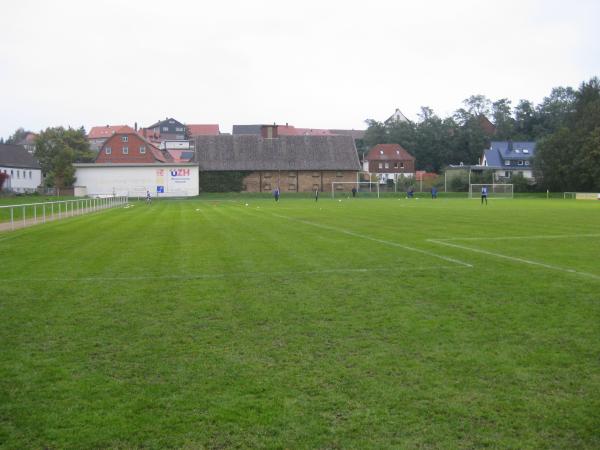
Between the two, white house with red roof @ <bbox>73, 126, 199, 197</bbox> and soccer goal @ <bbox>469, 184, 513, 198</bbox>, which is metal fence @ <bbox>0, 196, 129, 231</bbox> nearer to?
white house with red roof @ <bbox>73, 126, 199, 197</bbox>

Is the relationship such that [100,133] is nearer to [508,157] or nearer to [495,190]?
[508,157]

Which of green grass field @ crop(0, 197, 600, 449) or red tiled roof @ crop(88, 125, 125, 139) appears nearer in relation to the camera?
green grass field @ crop(0, 197, 600, 449)

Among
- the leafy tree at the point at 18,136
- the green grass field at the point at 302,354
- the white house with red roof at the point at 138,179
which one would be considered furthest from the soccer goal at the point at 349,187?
the leafy tree at the point at 18,136

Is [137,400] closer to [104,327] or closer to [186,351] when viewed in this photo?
[186,351]

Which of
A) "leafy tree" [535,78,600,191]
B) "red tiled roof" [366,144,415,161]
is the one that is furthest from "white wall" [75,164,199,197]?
"red tiled roof" [366,144,415,161]

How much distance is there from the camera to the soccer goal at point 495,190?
69.1 m

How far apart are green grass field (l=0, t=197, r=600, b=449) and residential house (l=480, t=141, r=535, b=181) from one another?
90649 mm

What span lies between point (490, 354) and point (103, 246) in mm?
12201

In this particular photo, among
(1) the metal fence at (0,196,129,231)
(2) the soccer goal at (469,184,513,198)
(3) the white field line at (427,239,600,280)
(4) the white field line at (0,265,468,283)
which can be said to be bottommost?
(4) the white field line at (0,265,468,283)

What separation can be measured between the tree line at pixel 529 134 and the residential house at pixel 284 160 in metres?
24.8

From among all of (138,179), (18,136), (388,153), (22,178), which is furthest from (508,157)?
(18,136)

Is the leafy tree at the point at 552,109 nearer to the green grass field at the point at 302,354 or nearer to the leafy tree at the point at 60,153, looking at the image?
the leafy tree at the point at 60,153

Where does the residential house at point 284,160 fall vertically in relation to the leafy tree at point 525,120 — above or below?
below

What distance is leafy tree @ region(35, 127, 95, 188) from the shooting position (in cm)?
7024
